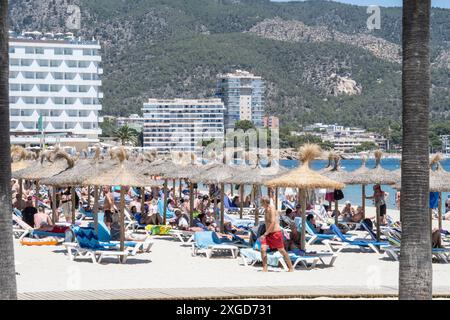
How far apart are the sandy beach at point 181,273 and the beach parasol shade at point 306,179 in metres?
1.47

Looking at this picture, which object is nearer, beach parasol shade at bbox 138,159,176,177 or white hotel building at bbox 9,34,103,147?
beach parasol shade at bbox 138,159,176,177

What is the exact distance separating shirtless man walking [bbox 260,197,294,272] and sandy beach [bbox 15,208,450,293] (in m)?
0.27

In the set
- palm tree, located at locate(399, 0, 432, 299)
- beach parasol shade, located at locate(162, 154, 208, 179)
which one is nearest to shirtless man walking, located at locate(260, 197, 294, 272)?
palm tree, located at locate(399, 0, 432, 299)

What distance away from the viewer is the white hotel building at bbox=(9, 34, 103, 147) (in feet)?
354

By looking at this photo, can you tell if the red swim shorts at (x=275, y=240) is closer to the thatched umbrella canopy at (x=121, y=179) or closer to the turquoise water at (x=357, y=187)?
the thatched umbrella canopy at (x=121, y=179)

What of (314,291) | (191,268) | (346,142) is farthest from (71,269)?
(346,142)

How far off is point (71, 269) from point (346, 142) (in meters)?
180

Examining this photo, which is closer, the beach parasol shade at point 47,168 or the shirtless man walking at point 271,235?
the shirtless man walking at point 271,235

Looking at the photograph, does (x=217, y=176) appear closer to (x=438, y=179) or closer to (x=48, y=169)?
(x=48, y=169)

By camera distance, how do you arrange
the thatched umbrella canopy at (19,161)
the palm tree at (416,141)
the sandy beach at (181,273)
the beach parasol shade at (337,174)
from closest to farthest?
the palm tree at (416,141), the sandy beach at (181,273), the beach parasol shade at (337,174), the thatched umbrella canopy at (19,161)

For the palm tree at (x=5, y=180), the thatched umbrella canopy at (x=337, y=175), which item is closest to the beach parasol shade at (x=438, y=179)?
the thatched umbrella canopy at (x=337, y=175)

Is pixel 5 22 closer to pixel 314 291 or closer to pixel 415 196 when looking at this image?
pixel 415 196

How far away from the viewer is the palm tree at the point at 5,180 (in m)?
6.98

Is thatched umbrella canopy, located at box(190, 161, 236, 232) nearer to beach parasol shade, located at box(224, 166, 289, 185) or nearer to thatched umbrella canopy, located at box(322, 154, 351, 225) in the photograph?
beach parasol shade, located at box(224, 166, 289, 185)
